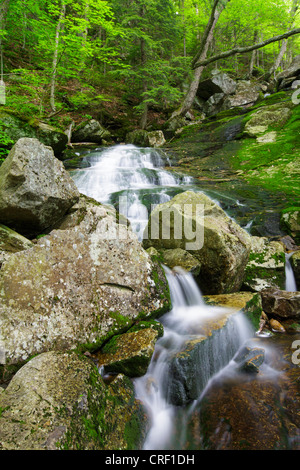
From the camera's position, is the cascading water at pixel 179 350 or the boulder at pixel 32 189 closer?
the cascading water at pixel 179 350

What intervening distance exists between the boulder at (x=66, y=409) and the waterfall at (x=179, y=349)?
273 mm

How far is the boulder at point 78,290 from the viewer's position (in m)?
2.64

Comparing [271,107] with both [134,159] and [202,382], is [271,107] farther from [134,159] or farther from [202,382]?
[202,382]

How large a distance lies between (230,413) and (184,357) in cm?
81

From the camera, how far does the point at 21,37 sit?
18.8m

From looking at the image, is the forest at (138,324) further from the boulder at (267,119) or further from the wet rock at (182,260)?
the boulder at (267,119)

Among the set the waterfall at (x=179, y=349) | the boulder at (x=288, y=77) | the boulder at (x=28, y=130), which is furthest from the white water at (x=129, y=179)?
the boulder at (x=288, y=77)

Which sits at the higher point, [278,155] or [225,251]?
[278,155]

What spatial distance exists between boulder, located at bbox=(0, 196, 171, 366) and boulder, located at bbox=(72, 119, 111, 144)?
523 inches

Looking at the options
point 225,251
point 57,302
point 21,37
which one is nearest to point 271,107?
point 225,251

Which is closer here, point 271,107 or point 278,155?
point 278,155

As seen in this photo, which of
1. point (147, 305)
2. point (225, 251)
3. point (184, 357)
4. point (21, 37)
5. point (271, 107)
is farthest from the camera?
point (21, 37)

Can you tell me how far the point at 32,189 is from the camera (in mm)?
3736

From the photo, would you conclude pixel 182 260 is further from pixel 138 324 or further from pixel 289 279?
pixel 289 279
